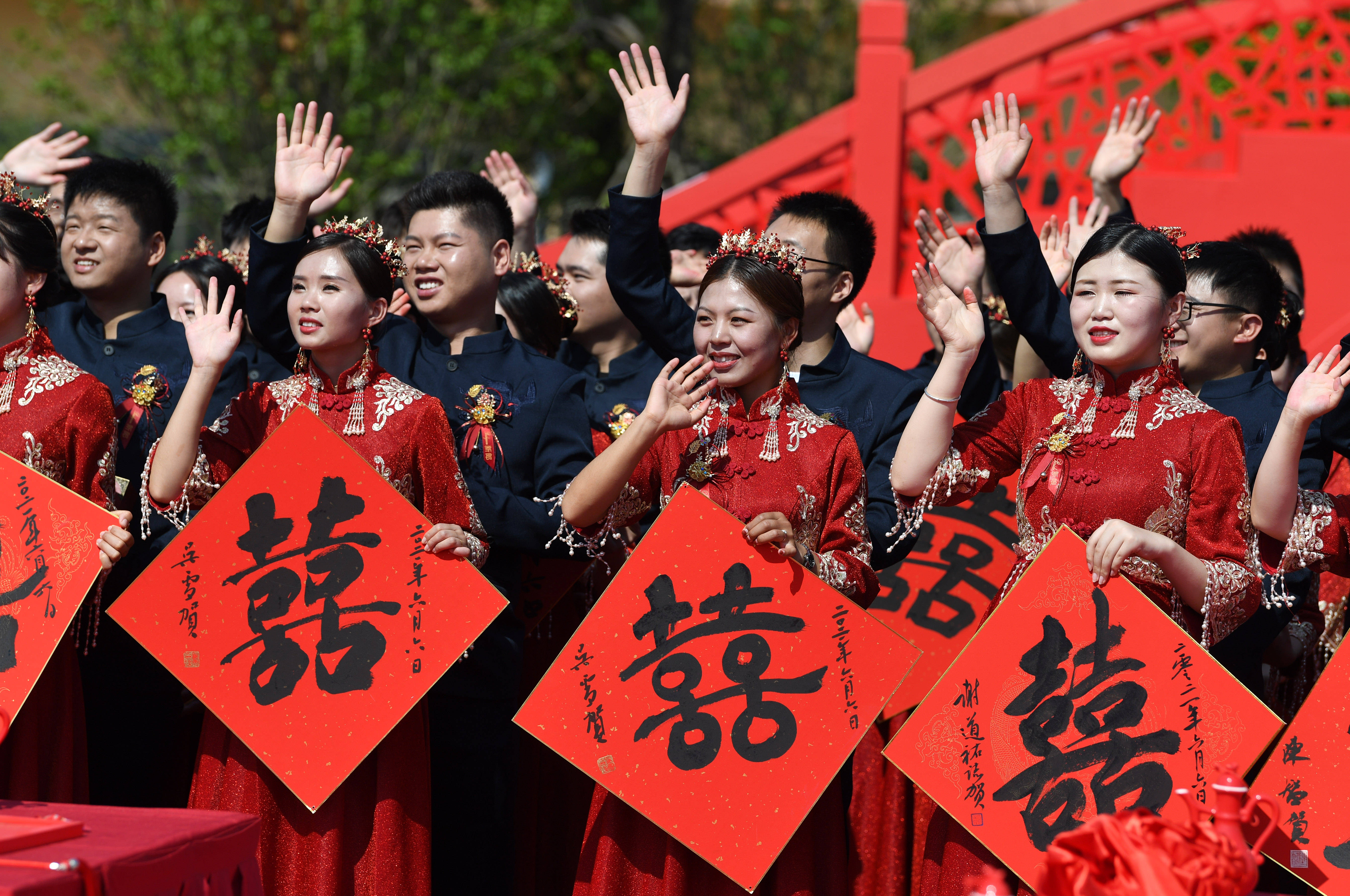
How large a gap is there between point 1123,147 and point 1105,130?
294 cm

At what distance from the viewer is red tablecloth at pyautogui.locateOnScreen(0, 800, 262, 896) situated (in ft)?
7.17

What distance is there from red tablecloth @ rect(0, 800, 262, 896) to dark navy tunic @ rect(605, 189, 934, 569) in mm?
1564

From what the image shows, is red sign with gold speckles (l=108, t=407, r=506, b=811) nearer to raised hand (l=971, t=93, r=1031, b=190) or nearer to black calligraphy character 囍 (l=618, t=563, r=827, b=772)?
black calligraphy character 囍 (l=618, t=563, r=827, b=772)

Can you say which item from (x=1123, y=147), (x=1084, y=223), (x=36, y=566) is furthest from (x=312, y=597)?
(x=1123, y=147)

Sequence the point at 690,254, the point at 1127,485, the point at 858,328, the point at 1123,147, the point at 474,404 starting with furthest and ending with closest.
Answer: the point at 690,254
the point at 858,328
the point at 1123,147
the point at 474,404
the point at 1127,485

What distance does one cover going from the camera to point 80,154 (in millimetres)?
5004

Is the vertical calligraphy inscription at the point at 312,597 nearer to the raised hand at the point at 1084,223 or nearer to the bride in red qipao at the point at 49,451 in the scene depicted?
the bride in red qipao at the point at 49,451

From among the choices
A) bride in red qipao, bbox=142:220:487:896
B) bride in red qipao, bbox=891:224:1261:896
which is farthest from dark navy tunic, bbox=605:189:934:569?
bride in red qipao, bbox=142:220:487:896

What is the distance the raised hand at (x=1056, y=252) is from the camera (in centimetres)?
387

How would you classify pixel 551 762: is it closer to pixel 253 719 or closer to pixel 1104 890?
pixel 253 719

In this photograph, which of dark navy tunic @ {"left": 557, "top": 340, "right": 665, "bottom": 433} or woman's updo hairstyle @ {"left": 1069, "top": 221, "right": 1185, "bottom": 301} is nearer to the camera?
woman's updo hairstyle @ {"left": 1069, "top": 221, "right": 1185, "bottom": 301}

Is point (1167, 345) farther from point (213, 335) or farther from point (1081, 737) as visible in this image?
point (213, 335)

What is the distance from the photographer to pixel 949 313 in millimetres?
2922

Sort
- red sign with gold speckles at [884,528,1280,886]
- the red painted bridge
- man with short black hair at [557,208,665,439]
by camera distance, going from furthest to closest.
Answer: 1. the red painted bridge
2. man with short black hair at [557,208,665,439]
3. red sign with gold speckles at [884,528,1280,886]
